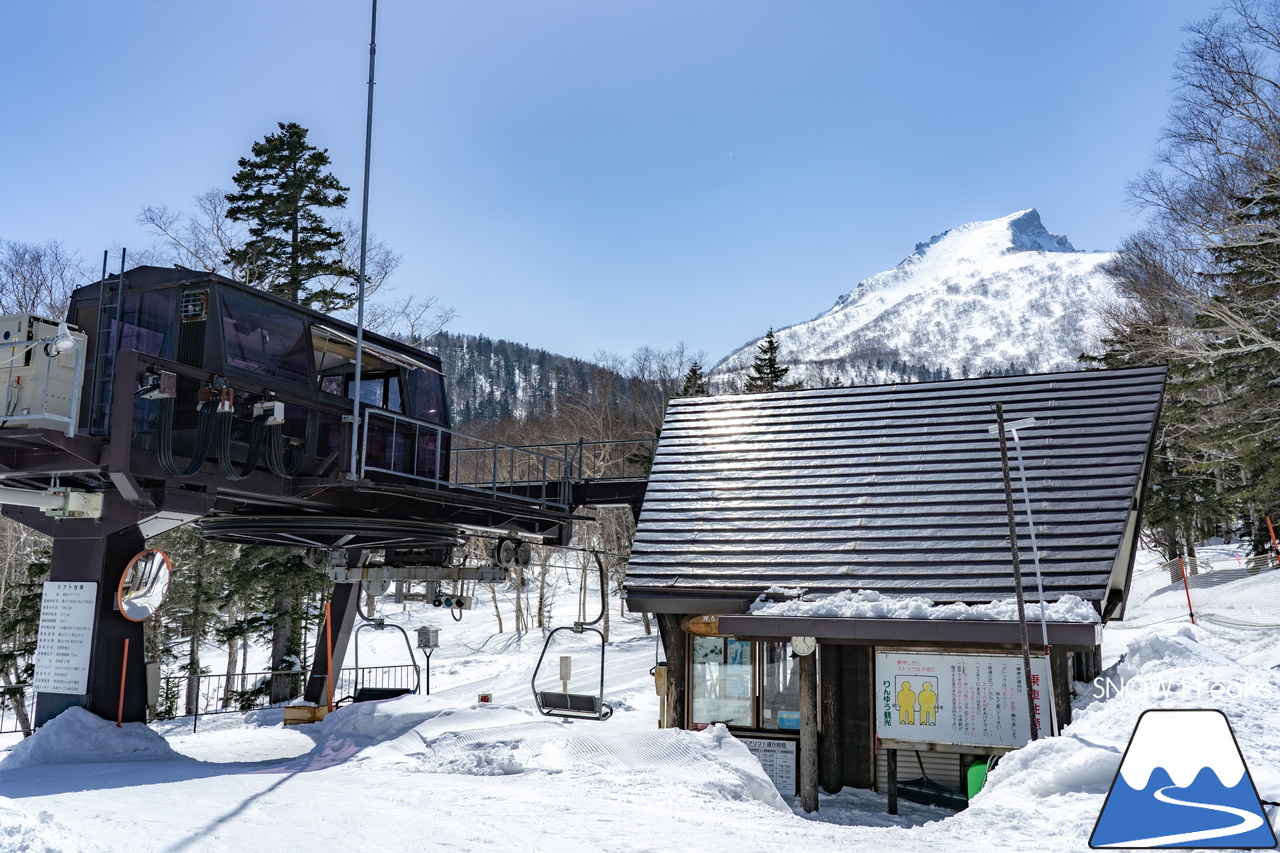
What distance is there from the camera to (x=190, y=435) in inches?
502

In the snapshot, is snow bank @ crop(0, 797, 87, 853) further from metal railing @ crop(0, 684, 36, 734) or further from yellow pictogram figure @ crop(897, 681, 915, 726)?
metal railing @ crop(0, 684, 36, 734)

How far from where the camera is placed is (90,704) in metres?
12.5

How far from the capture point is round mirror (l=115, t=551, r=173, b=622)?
12.7m

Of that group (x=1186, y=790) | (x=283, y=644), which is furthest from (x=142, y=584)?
(x=283, y=644)

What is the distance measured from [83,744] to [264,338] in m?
6.06

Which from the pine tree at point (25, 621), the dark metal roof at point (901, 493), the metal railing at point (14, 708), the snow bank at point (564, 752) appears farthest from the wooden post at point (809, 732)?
the metal railing at point (14, 708)

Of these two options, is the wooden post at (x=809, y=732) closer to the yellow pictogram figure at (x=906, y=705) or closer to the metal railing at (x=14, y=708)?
the yellow pictogram figure at (x=906, y=705)

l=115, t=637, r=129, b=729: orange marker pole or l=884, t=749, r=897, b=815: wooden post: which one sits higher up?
l=115, t=637, r=129, b=729: orange marker pole

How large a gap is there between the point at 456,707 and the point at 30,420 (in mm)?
6473

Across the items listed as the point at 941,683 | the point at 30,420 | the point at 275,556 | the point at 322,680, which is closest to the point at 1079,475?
the point at 941,683

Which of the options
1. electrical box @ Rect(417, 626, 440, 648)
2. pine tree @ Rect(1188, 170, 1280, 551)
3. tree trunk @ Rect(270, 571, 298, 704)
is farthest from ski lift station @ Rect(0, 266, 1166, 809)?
tree trunk @ Rect(270, 571, 298, 704)

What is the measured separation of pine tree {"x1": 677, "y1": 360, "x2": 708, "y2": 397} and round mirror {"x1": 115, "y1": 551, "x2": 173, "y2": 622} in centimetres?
3387

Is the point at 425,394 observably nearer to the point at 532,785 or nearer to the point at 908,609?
the point at 908,609

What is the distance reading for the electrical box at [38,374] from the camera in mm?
11203
